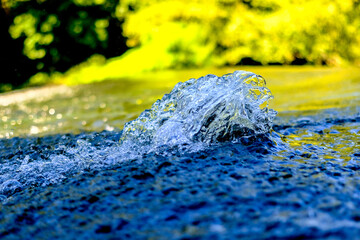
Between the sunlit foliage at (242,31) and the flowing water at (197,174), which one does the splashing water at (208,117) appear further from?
the sunlit foliage at (242,31)

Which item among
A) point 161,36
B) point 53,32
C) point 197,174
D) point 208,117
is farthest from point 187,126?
point 53,32

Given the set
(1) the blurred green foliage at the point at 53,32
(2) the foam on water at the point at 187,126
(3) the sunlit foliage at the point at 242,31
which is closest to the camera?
(2) the foam on water at the point at 187,126


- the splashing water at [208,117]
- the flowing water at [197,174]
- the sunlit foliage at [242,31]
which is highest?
the sunlit foliage at [242,31]

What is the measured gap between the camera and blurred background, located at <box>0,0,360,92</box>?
13064 millimetres

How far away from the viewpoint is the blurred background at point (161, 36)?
13.1m

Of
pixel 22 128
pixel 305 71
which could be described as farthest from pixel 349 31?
pixel 22 128

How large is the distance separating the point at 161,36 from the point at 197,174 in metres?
13.8

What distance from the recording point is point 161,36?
631 inches

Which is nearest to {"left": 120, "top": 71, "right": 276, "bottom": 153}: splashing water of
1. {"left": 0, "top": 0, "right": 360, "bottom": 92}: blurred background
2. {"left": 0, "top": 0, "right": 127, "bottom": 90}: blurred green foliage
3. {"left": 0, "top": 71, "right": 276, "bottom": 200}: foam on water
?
{"left": 0, "top": 71, "right": 276, "bottom": 200}: foam on water

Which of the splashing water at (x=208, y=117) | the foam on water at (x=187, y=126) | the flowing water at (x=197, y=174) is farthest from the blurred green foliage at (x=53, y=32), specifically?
the splashing water at (x=208, y=117)

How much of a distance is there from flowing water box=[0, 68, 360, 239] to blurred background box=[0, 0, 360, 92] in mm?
8866

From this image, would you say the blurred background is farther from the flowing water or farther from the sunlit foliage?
the flowing water

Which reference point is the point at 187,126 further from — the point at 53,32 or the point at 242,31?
the point at 53,32

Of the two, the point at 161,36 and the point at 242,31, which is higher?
the point at 242,31
